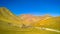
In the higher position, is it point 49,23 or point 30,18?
point 30,18

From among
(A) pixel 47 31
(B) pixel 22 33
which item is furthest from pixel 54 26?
(B) pixel 22 33

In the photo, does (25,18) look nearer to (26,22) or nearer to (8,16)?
(26,22)

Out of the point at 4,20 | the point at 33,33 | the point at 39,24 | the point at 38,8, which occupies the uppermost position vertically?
the point at 38,8

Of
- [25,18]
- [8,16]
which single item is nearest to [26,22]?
[25,18]

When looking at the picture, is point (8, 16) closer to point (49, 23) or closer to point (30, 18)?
point (30, 18)

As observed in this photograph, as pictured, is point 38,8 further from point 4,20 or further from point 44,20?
point 4,20

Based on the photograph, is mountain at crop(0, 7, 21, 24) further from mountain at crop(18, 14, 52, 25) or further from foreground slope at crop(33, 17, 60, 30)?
foreground slope at crop(33, 17, 60, 30)

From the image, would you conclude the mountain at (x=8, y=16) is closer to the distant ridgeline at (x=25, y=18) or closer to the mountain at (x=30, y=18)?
the distant ridgeline at (x=25, y=18)

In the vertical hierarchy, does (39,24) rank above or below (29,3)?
below

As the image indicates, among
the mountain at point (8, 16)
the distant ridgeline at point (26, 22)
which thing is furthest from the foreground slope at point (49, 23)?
the mountain at point (8, 16)

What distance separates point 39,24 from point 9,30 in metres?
0.72

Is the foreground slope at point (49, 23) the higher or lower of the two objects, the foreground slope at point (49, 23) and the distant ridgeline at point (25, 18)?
the lower

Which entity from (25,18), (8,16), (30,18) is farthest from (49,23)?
(8,16)

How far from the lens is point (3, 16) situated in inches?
108
